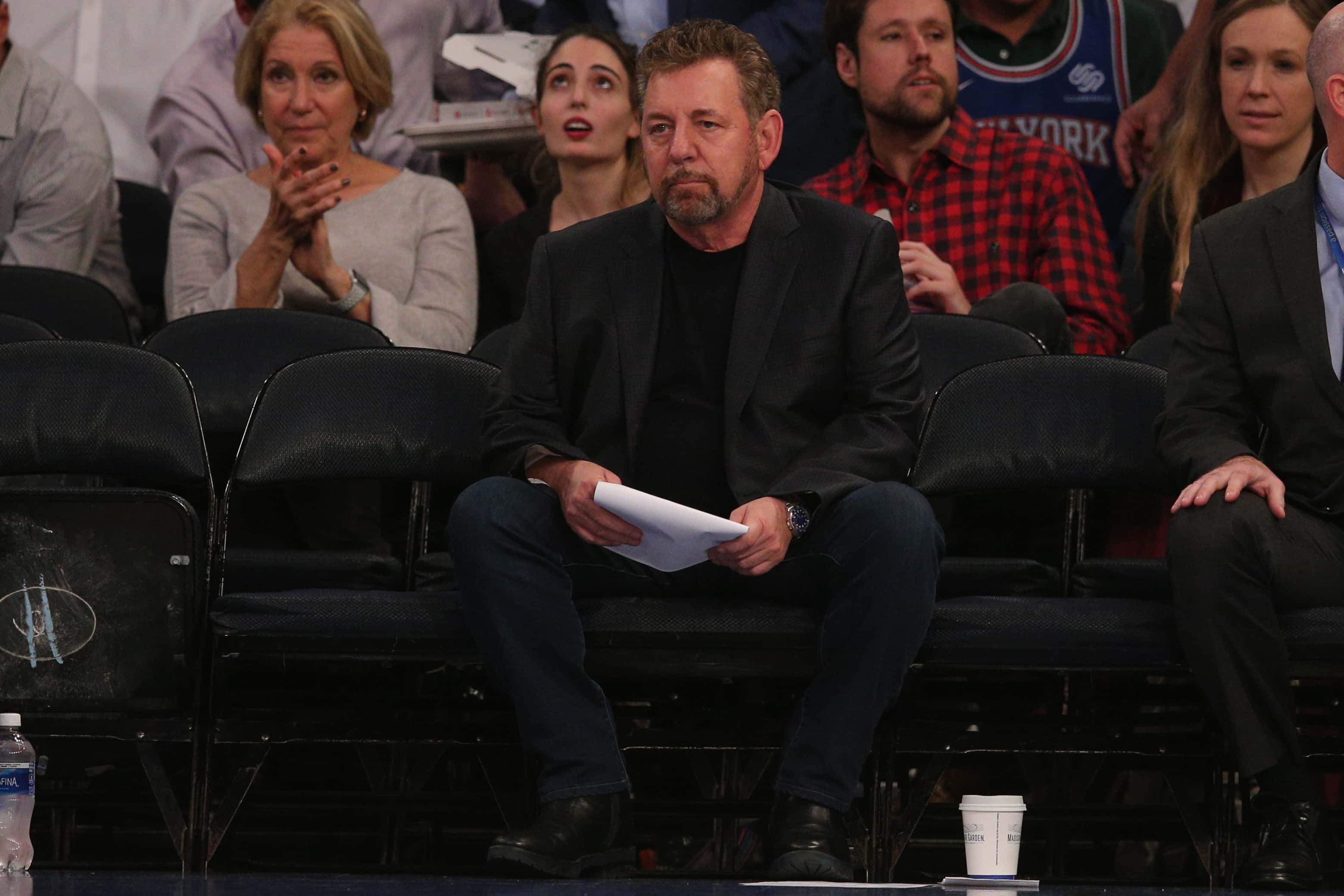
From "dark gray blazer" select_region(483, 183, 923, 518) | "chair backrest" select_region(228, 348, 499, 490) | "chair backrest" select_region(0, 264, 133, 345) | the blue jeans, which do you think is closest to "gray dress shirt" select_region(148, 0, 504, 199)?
"chair backrest" select_region(0, 264, 133, 345)

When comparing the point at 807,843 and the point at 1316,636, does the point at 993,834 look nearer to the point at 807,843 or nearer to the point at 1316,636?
the point at 807,843

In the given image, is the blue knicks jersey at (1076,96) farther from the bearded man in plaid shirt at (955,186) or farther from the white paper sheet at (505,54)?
the white paper sheet at (505,54)

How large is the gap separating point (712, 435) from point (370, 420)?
2.29 feet

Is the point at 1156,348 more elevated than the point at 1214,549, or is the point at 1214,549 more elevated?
the point at 1156,348

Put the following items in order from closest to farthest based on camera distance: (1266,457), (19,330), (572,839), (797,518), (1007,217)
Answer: (572,839), (797,518), (1266,457), (19,330), (1007,217)

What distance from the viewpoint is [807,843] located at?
8.57 feet

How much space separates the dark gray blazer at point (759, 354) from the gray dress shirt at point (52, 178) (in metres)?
1.97

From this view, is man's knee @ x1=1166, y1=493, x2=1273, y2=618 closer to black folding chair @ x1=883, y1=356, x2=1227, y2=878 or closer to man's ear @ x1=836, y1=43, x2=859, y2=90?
black folding chair @ x1=883, y1=356, x2=1227, y2=878

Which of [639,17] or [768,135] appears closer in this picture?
[768,135]

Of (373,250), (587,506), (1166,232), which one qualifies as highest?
(1166,232)

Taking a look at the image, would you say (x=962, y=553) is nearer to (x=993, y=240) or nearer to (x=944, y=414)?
(x=944, y=414)

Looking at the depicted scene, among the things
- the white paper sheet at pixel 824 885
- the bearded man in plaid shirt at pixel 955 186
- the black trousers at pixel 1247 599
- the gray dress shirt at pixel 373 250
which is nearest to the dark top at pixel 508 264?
the gray dress shirt at pixel 373 250

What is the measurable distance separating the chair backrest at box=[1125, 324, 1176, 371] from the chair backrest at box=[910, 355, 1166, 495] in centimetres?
30

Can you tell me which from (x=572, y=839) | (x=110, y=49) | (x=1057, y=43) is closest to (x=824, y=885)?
(x=572, y=839)
